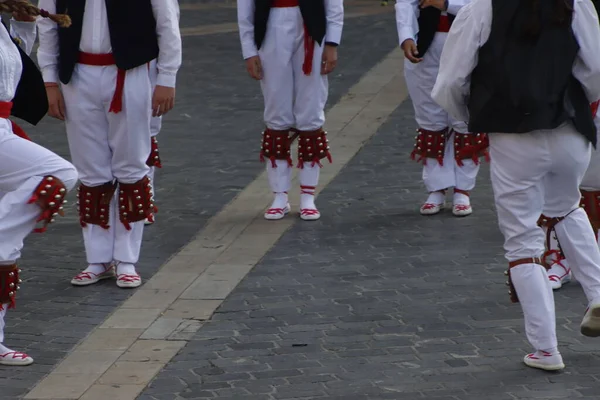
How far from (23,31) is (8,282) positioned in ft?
4.30

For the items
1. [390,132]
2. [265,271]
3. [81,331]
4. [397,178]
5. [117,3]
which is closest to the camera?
[81,331]

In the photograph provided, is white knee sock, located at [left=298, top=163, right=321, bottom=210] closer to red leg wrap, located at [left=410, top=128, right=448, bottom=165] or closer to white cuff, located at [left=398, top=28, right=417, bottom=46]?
red leg wrap, located at [left=410, top=128, right=448, bottom=165]

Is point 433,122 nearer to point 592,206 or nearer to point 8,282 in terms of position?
point 592,206

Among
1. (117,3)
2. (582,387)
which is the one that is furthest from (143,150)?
(582,387)

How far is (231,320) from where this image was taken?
262 inches

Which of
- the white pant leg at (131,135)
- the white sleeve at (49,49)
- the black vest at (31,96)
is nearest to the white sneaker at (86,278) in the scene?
the white pant leg at (131,135)

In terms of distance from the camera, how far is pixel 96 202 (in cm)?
734

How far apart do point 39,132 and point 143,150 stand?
454cm

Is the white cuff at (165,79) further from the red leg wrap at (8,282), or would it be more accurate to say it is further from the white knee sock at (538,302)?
the white knee sock at (538,302)

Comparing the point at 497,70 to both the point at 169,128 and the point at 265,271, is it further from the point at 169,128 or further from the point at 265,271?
the point at 169,128

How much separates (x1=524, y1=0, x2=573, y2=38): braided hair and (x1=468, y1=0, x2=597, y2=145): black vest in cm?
2

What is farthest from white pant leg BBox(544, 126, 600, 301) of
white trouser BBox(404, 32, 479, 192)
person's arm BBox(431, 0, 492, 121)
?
white trouser BBox(404, 32, 479, 192)

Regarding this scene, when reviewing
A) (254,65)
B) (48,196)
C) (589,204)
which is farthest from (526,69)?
(254,65)

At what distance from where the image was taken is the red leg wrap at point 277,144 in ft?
28.6
